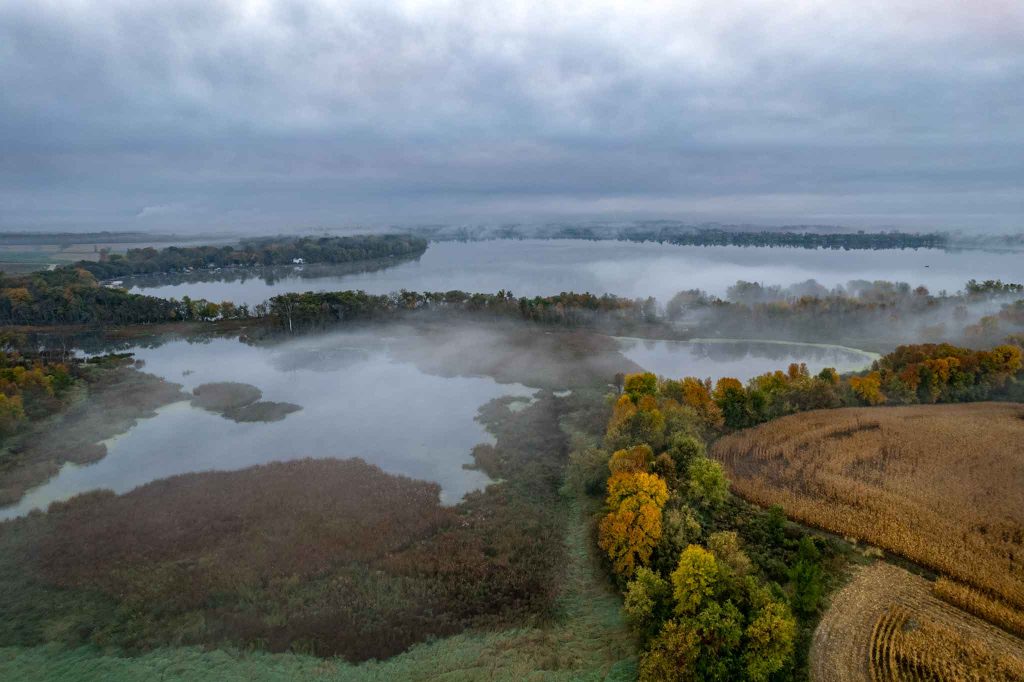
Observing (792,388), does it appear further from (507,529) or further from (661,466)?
(507,529)

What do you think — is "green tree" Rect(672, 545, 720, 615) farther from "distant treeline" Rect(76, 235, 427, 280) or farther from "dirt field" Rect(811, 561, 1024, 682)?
"distant treeline" Rect(76, 235, 427, 280)

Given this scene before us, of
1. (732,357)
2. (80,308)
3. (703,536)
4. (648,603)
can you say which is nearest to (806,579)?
(703,536)

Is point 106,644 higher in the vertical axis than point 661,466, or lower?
lower

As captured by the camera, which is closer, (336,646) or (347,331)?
(336,646)

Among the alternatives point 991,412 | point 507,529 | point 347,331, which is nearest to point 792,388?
point 991,412

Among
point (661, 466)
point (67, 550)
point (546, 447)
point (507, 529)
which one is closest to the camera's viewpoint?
point (67, 550)

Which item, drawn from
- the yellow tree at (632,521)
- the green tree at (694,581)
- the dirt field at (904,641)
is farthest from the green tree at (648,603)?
the dirt field at (904,641)

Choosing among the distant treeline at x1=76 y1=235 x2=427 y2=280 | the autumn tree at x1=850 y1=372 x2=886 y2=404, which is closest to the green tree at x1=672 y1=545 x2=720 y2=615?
the autumn tree at x1=850 y1=372 x2=886 y2=404
